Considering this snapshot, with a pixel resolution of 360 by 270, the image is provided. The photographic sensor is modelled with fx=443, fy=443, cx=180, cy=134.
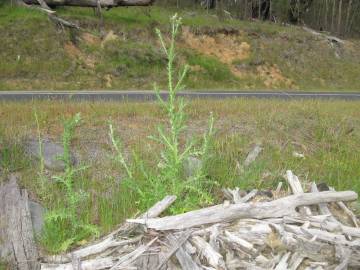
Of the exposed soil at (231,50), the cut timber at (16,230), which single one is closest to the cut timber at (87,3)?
the exposed soil at (231,50)

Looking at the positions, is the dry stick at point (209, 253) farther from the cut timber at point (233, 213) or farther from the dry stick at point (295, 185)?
the dry stick at point (295, 185)

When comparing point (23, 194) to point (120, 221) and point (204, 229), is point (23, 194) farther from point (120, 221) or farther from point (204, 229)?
point (204, 229)

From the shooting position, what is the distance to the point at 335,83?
26484 millimetres

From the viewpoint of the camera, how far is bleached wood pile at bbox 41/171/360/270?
13.8ft

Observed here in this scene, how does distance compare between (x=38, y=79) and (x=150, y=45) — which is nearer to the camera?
(x=38, y=79)

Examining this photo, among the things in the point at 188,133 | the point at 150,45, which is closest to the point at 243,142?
the point at 188,133

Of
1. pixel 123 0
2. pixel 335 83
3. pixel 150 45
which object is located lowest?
pixel 335 83

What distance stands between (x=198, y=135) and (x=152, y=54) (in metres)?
16.3

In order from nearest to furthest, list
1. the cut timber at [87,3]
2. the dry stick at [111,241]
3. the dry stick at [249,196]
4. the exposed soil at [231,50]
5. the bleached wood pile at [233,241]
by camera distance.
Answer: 1. the bleached wood pile at [233,241]
2. the dry stick at [111,241]
3. the dry stick at [249,196]
4. the cut timber at [87,3]
5. the exposed soil at [231,50]

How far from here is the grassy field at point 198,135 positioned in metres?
5.63

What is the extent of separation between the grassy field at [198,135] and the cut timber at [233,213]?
719 mm

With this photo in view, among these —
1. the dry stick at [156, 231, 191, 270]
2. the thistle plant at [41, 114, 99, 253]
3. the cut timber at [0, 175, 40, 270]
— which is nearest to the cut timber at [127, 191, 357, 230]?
the dry stick at [156, 231, 191, 270]

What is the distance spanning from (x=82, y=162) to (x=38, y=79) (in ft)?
47.8

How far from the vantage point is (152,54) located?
23.1 meters
